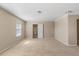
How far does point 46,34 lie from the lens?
38.2 feet

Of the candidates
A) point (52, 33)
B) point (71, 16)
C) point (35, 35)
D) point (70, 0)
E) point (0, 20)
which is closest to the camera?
point (70, 0)

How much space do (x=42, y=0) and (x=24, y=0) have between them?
498 mm

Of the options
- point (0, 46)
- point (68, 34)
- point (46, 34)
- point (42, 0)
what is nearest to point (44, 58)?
point (42, 0)

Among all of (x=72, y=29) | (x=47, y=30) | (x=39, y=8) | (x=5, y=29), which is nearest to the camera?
(x=39, y=8)

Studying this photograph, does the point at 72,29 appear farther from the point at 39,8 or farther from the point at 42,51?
the point at 39,8

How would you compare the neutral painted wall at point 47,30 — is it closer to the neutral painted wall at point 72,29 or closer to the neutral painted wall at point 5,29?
the neutral painted wall at point 72,29

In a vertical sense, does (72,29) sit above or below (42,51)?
above

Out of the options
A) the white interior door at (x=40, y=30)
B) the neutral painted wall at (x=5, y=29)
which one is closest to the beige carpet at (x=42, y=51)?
the neutral painted wall at (x=5, y=29)

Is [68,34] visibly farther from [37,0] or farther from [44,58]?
[44,58]

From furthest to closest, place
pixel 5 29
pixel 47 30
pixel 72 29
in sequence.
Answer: pixel 47 30
pixel 72 29
pixel 5 29

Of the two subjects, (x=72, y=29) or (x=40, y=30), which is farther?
(x=40, y=30)

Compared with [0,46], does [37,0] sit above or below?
above

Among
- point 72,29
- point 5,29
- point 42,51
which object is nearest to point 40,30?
point 72,29

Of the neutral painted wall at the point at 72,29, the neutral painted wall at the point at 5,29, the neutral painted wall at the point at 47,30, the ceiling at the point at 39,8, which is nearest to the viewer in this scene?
the ceiling at the point at 39,8
